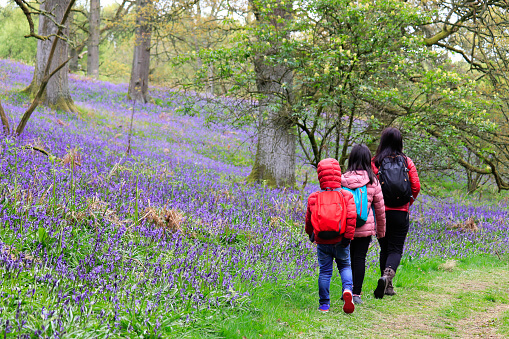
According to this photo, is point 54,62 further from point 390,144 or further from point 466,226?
point 466,226

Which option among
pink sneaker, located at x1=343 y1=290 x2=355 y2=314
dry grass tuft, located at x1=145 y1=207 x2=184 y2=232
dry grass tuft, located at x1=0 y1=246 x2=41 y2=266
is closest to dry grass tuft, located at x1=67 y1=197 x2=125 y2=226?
dry grass tuft, located at x1=145 y1=207 x2=184 y2=232

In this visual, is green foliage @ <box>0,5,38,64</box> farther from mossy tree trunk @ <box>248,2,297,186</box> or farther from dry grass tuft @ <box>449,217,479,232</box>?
dry grass tuft @ <box>449,217,479,232</box>

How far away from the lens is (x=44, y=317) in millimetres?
2762

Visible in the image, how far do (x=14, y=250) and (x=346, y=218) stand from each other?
3418 mm

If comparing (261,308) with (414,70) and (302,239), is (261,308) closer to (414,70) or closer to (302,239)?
(302,239)

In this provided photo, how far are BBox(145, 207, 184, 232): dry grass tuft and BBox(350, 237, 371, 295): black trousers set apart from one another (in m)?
2.34

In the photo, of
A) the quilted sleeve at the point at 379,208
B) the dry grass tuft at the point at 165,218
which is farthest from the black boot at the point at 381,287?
the dry grass tuft at the point at 165,218

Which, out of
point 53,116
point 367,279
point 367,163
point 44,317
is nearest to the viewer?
point 44,317

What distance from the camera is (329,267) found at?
4836 millimetres

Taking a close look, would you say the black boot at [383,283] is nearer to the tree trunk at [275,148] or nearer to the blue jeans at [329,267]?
the blue jeans at [329,267]

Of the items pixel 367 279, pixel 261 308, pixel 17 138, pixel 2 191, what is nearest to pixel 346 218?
pixel 261 308

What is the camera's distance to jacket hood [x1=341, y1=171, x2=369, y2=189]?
4919 mm

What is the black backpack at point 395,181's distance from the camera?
5.34 m

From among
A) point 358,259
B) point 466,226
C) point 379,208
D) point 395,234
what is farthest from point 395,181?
point 466,226
